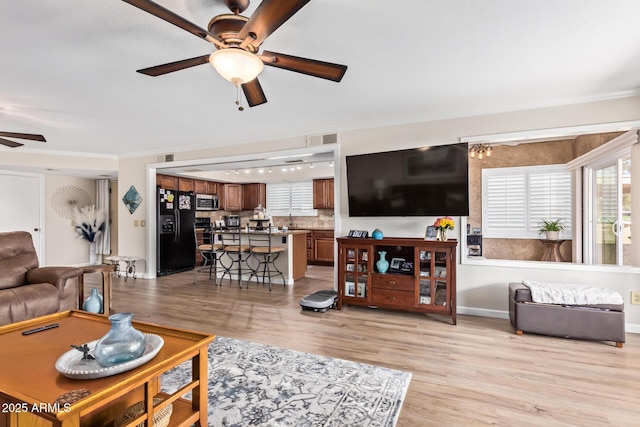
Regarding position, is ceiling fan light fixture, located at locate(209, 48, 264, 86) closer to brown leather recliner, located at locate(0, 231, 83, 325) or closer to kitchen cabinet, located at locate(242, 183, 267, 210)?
brown leather recliner, located at locate(0, 231, 83, 325)

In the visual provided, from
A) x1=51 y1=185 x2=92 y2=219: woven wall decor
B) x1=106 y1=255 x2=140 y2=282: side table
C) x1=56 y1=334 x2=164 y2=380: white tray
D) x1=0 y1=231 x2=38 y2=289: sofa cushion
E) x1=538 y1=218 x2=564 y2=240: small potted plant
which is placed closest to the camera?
x1=56 y1=334 x2=164 y2=380: white tray

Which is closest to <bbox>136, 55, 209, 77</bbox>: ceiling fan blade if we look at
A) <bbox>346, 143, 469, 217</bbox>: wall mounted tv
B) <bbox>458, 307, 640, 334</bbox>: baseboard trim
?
<bbox>346, 143, 469, 217</bbox>: wall mounted tv

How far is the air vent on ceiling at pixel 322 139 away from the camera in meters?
4.39

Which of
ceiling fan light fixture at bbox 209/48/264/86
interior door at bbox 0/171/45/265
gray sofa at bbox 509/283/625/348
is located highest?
ceiling fan light fixture at bbox 209/48/264/86

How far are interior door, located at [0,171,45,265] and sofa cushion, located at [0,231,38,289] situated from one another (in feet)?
12.0

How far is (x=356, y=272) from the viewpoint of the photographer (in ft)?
12.8

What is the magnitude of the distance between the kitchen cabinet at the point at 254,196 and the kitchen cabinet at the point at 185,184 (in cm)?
167

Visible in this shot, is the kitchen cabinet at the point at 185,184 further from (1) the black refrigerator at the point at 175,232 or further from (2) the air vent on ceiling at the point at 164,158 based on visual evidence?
(2) the air vent on ceiling at the point at 164,158

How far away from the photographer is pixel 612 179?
12.9 ft

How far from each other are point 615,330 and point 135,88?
194 inches

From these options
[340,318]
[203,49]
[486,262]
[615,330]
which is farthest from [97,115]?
[615,330]

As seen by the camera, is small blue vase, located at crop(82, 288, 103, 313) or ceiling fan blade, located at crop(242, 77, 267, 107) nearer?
ceiling fan blade, located at crop(242, 77, 267, 107)

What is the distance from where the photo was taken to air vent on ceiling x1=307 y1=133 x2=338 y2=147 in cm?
439

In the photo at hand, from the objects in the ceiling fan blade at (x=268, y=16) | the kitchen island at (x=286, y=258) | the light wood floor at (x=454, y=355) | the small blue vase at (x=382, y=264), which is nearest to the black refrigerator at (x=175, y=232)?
the kitchen island at (x=286, y=258)
